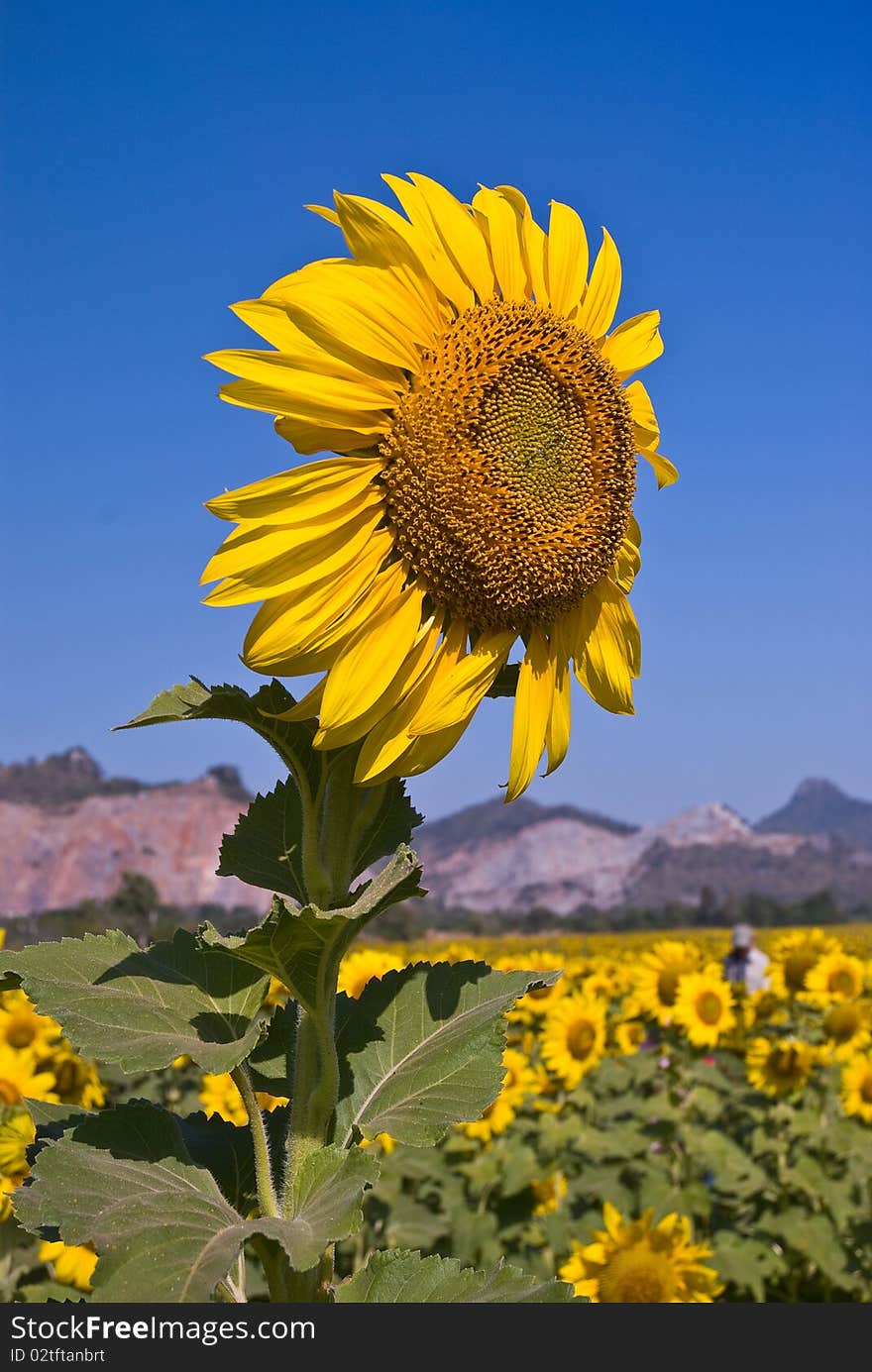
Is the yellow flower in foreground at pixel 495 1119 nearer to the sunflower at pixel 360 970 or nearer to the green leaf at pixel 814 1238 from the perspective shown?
the sunflower at pixel 360 970

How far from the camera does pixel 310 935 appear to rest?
1646 mm

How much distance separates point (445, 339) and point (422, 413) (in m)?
0.13

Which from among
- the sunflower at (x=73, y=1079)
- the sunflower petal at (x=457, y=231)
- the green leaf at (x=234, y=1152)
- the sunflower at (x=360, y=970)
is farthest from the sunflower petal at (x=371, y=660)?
the sunflower at (x=360, y=970)

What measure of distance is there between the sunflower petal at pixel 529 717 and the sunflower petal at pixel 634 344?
51 centimetres

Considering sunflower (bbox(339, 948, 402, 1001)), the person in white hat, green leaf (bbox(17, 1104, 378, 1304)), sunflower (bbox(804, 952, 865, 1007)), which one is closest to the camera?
green leaf (bbox(17, 1104, 378, 1304))

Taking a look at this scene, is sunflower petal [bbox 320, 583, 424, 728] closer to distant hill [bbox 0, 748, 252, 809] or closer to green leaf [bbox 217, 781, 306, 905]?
green leaf [bbox 217, 781, 306, 905]

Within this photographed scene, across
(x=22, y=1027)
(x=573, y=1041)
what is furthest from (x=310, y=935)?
(x=573, y=1041)

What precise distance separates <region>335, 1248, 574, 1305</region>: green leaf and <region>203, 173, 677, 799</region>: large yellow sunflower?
68 centimetres

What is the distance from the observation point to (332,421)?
1751 mm

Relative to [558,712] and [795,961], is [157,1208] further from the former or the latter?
[795,961]

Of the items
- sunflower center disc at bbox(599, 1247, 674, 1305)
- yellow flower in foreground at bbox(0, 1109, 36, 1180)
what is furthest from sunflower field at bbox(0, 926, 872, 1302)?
yellow flower in foreground at bbox(0, 1109, 36, 1180)

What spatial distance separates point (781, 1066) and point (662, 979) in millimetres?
911

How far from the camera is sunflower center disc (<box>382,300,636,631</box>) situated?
1809 millimetres

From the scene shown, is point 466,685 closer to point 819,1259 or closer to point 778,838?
point 819,1259
